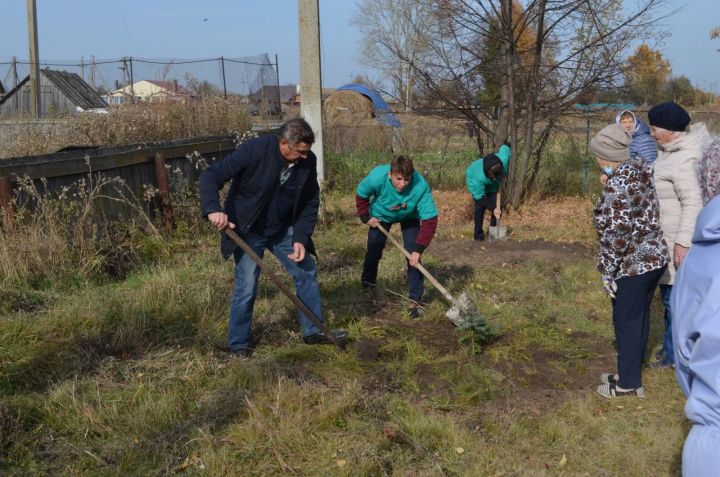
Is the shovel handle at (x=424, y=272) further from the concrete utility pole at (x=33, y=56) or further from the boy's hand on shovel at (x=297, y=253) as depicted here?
the concrete utility pole at (x=33, y=56)

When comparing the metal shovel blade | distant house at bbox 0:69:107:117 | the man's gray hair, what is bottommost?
the metal shovel blade

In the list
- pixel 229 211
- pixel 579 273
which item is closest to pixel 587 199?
pixel 579 273

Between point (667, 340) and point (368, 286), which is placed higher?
point (368, 286)

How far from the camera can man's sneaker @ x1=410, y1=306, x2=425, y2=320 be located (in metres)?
5.88

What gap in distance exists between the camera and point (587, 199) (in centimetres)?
1215

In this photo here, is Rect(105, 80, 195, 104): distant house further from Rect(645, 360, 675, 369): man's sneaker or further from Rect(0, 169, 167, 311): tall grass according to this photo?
Rect(645, 360, 675, 369): man's sneaker

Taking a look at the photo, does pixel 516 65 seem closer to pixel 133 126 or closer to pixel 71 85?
pixel 133 126

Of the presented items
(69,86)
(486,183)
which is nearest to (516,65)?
(486,183)

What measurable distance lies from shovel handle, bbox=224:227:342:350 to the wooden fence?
108 inches

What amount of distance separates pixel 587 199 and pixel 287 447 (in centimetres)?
977

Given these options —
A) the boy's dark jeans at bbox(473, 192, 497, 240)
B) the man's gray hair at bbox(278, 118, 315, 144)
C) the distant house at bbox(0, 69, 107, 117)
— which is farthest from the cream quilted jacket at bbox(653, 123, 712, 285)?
the distant house at bbox(0, 69, 107, 117)

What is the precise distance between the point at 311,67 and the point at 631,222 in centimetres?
653

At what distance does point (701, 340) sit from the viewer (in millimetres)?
1781

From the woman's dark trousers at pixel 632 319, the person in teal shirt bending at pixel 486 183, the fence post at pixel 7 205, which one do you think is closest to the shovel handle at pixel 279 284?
the woman's dark trousers at pixel 632 319
